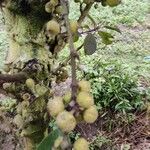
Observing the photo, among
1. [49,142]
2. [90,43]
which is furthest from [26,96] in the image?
[49,142]

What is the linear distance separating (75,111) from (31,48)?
546mm

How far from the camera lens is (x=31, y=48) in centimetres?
105

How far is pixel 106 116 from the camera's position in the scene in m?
2.15

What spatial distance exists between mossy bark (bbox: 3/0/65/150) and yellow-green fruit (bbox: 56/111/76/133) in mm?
494

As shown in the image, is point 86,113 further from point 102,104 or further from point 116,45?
point 116,45

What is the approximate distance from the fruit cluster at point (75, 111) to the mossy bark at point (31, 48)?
47cm

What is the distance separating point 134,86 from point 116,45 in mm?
887

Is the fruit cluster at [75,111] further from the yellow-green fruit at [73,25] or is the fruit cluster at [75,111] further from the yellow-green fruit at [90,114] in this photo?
the yellow-green fruit at [73,25]

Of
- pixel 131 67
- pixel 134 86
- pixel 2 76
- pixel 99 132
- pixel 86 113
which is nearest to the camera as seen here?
pixel 86 113

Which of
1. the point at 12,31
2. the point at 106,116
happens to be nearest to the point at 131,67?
the point at 106,116

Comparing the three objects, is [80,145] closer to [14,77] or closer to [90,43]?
[90,43]

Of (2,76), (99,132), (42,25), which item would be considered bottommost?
(99,132)

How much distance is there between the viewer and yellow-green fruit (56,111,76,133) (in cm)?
51

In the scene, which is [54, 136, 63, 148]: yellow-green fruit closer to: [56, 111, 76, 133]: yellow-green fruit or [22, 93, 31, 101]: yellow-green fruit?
[56, 111, 76, 133]: yellow-green fruit
